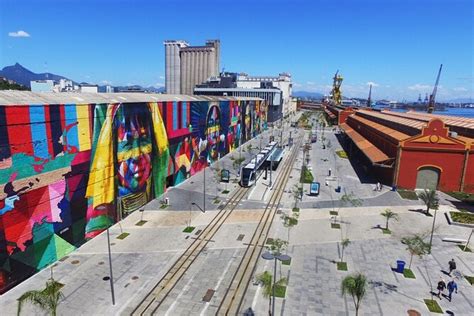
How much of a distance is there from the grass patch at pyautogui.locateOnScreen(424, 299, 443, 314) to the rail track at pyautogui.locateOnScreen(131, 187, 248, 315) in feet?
58.2

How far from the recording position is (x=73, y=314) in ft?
70.1

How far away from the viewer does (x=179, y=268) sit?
1082 inches

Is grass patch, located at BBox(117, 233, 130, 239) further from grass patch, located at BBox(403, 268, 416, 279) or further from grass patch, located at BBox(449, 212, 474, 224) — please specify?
grass patch, located at BBox(449, 212, 474, 224)

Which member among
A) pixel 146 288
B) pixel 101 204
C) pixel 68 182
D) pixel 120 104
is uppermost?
pixel 120 104

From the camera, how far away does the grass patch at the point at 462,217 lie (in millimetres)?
38250

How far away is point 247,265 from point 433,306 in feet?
44.7

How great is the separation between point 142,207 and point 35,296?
24.5 meters

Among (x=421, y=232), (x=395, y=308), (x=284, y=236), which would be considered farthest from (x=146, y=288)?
(x=421, y=232)

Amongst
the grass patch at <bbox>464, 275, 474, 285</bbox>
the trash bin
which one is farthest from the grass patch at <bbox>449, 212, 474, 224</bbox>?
the trash bin

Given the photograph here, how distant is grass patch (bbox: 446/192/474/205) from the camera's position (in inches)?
1810

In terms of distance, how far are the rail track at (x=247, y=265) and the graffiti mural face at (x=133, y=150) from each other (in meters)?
15.4

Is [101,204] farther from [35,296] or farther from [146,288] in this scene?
[35,296]

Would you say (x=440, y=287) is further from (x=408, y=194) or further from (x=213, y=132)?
(x=213, y=132)

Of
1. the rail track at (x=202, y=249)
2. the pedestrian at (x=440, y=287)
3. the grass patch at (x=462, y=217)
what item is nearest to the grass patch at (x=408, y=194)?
the grass patch at (x=462, y=217)
